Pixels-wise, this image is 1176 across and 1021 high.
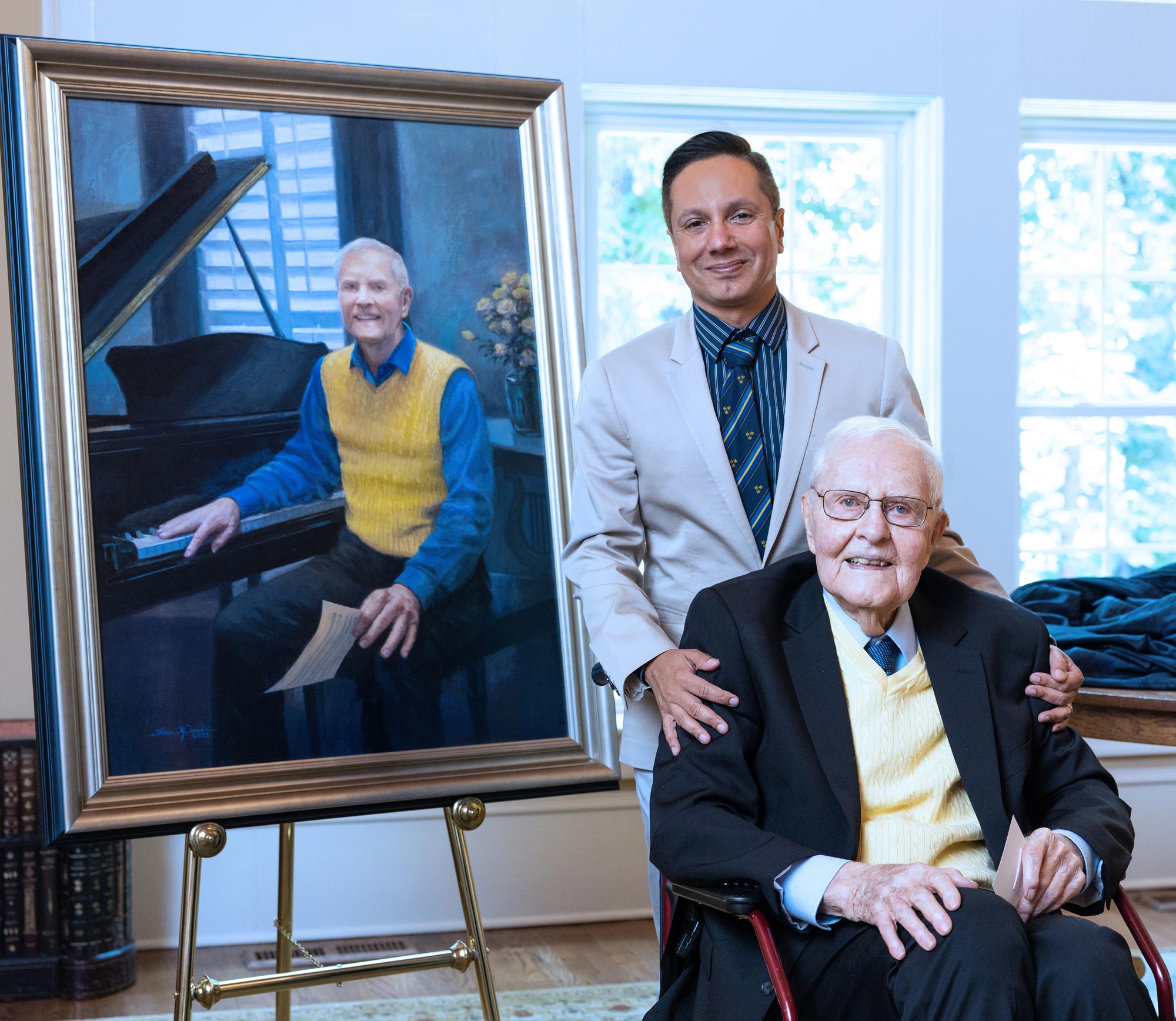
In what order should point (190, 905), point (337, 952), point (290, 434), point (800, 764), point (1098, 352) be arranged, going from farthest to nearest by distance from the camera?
point (1098, 352) → point (337, 952) → point (290, 434) → point (190, 905) → point (800, 764)

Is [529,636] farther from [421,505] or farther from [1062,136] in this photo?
[1062,136]

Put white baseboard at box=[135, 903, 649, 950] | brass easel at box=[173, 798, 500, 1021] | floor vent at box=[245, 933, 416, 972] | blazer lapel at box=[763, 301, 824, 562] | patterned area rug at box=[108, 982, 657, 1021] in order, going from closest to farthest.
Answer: brass easel at box=[173, 798, 500, 1021] < blazer lapel at box=[763, 301, 824, 562] < patterned area rug at box=[108, 982, 657, 1021] < floor vent at box=[245, 933, 416, 972] < white baseboard at box=[135, 903, 649, 950]

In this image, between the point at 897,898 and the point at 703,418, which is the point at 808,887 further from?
the point at 703,418

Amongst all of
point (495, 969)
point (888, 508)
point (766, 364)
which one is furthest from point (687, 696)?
point (495, 969)

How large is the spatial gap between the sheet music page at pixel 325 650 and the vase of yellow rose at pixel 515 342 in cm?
49

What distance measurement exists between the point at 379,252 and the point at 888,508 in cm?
109

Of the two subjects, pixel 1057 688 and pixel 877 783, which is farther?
pixel 1057 688

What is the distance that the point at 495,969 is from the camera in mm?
3219

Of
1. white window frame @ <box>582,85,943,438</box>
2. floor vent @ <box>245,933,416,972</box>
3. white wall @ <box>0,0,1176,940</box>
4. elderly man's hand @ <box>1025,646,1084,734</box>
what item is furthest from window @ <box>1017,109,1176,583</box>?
floor vent @ <box>245,933,416,972</box>

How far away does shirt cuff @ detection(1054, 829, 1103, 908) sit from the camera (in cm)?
169

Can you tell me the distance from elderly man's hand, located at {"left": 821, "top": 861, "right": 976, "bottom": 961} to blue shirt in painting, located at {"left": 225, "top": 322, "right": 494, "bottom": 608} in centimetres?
98

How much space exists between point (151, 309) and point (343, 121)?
20.1 inches

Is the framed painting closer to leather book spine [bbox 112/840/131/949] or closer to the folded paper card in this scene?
the folded paper card

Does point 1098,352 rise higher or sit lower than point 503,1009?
higher
